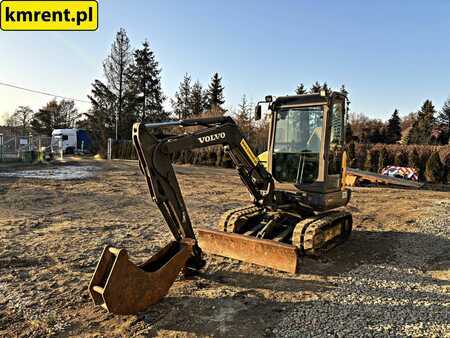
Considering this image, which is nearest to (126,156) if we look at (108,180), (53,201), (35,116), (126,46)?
(126,46)

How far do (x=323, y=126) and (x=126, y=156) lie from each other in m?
29.4

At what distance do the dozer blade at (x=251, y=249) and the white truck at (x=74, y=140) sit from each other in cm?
3517

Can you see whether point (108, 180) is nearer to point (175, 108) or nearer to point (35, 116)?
point (175, 108)

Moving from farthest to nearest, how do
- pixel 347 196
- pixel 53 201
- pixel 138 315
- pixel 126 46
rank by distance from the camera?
pixel 126 46, pixel 53 201, pixel 347 196, pixel 138 315

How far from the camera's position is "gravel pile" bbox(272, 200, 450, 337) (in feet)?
11.8

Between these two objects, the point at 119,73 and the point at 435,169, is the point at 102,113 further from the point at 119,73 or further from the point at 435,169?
the point at 435,169

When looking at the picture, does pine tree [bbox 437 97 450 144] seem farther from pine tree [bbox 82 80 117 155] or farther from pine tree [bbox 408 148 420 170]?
pine tree [bbox 82 80 117 155]

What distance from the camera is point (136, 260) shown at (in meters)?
5.55

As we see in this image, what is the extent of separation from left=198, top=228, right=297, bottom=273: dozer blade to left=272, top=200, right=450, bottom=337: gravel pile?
0.77 meters

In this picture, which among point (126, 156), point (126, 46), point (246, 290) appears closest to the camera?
point (246, 290)

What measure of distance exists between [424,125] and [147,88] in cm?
3244

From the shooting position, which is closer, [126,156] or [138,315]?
[138,315]

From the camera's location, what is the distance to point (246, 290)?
4582mm

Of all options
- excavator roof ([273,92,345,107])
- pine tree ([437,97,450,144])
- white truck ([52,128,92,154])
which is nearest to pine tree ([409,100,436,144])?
pine tree ([437,97,450,144])
